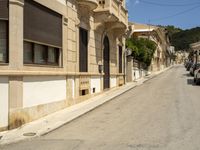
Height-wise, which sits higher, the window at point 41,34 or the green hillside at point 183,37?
the green hillside at point 183,37

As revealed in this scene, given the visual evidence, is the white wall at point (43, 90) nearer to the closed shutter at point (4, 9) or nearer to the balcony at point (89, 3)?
the closed shutter at point (4, 9)

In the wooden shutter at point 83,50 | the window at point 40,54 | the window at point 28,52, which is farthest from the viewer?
the wooden shutter at point 83,50

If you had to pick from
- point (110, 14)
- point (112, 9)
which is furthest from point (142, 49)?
point (110, 14)

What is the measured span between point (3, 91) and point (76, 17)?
23.8 feet

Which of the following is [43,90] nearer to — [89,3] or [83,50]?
[83,50]

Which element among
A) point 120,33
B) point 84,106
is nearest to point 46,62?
point 84,106

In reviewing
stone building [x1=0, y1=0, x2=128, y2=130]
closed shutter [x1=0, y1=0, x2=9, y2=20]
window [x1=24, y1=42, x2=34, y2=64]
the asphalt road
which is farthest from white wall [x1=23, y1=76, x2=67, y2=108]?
closed shutter [x1=0, y1=0, x2=9, y2=20]

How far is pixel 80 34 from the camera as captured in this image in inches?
702

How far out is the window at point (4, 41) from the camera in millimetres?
10945

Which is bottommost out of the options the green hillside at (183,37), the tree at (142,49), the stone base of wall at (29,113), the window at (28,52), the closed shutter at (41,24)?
the stone base of wall at (29,113)

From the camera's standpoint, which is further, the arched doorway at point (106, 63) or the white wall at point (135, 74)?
the white wall at point (135, 74)

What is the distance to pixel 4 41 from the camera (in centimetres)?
1103

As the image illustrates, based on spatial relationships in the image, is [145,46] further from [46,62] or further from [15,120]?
[15,120]

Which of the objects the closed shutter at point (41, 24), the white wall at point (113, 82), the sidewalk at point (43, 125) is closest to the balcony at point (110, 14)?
the white wall at point (113, 82)
